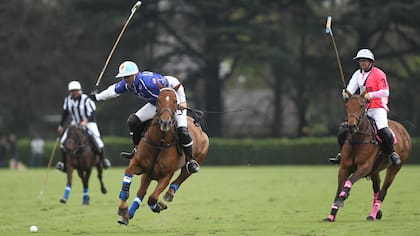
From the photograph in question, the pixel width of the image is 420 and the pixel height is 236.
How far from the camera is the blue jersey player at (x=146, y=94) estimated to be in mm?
12656

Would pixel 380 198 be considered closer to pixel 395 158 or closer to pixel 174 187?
pixel 395 158

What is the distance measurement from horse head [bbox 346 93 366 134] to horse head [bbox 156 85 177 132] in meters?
2.84

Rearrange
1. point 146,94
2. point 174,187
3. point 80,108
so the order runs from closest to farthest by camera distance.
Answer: point 146,94
point 174,187
point 80,108

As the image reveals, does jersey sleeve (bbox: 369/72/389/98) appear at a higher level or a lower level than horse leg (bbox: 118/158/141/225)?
higher

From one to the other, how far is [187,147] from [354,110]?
2.66 meters

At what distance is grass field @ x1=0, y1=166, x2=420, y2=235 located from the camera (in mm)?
12680

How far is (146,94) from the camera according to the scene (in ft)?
42.3

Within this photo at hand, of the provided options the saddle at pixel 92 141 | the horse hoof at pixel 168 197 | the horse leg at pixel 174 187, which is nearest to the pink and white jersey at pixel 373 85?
the horse leg at pixel 174 187

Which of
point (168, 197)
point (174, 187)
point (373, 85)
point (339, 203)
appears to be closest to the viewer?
point (168, 197)

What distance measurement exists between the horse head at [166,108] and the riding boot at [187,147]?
54 centimetres

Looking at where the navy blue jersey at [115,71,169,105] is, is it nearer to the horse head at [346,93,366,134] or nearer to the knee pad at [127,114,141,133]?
the knee pad at [127,114,141,133]

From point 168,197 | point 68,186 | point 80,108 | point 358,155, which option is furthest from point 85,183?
point 358,155

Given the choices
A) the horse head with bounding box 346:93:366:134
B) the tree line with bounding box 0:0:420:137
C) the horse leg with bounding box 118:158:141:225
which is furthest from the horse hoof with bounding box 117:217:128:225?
the tree line with bounding box 0:0:420:137

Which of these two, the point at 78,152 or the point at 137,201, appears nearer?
the point at 137,201
